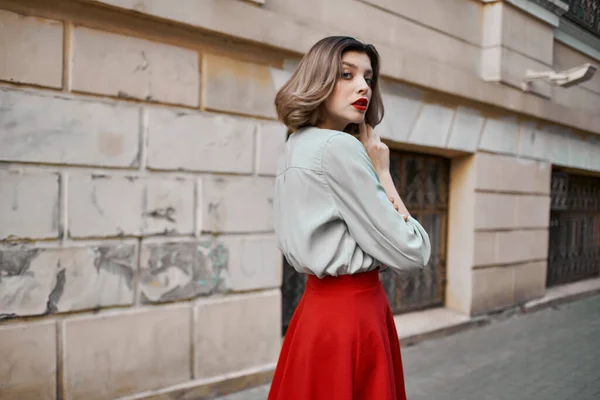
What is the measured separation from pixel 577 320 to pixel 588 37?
4509 millimetres

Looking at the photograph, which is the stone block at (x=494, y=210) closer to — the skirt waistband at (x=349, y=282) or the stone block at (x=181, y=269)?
the stone block at (x=181, y=269)

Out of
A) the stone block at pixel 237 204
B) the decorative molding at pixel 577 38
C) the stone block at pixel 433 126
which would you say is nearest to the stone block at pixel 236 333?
the stone block at pixel 237 204

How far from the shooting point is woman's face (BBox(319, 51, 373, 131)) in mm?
1795

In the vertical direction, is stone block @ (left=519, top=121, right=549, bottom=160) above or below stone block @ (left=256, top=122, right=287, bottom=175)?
above

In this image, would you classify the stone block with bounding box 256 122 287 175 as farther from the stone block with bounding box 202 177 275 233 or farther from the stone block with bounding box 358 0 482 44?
the stone block with bounding box 358 0 482 44

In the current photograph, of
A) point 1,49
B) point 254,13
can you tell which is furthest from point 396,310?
point 1,49

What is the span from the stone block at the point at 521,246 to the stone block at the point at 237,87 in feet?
12.9

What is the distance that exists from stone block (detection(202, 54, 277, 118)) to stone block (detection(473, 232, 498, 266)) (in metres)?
3.35

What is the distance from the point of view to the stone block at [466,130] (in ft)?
18.7

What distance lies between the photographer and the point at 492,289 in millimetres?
6238

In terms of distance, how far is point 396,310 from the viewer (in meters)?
5.71

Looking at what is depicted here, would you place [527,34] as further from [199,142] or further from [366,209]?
[366,209]

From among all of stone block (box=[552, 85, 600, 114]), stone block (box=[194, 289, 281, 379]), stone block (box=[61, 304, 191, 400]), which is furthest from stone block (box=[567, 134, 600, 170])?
stone block (box=[61, 304, 191, 400])

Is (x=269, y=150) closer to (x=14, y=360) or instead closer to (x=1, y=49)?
(x=1, y=49)
